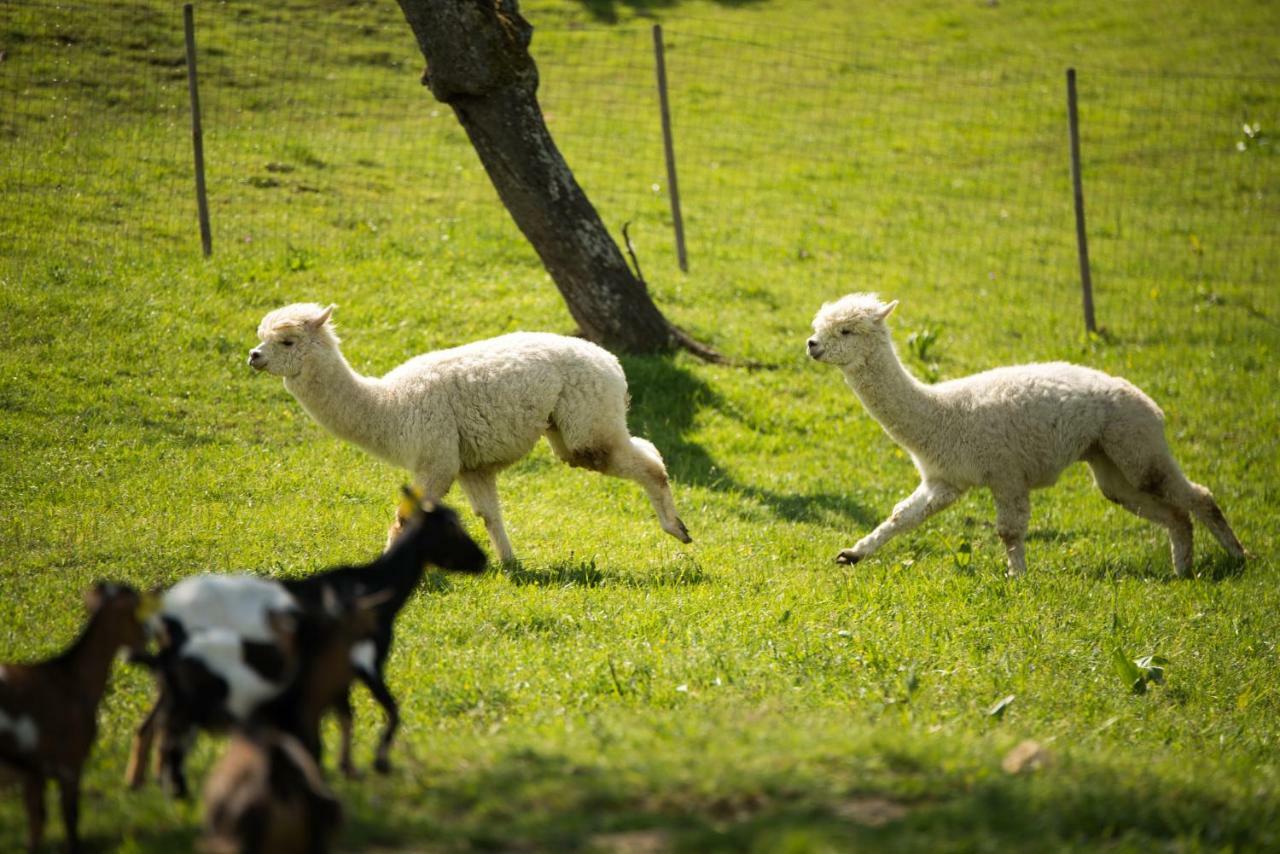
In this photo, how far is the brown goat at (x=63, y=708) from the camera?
363cm

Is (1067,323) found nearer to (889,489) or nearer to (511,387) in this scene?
(889,489)

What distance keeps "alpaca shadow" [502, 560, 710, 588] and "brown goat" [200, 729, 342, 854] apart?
394 centimetres

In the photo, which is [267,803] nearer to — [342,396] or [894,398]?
[342,396]

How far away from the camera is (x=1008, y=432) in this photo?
860 centimetres

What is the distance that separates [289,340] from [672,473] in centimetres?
352

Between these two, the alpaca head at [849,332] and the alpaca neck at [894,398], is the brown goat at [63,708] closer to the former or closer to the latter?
the alpaca head at [849,332]

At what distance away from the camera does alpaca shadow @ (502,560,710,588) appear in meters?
7.40

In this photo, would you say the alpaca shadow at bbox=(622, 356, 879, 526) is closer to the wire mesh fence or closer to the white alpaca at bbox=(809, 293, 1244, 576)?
the white alpaca at bbox=(809, 293, 1244, 576)

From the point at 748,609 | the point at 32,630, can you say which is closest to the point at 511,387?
the point at 748,609

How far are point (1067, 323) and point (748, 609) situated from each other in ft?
29.5

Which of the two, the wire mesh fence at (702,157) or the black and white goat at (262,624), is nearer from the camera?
the black and white goat at (262,624)

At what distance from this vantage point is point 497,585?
23.5ft

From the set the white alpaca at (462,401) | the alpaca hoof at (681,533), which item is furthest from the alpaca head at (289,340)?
the alpaca hoof at (681,533)

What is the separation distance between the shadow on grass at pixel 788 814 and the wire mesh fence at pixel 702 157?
9.79m
